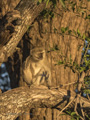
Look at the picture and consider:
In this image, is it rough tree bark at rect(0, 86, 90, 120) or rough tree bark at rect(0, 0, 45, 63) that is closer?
rough tree bark at rect(0, 86, 90, 120)

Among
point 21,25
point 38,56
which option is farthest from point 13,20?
point 38,56

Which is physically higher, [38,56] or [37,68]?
[38,56]

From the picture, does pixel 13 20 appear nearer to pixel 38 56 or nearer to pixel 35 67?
pixel 38 56

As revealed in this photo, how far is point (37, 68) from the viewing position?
17.9 feet

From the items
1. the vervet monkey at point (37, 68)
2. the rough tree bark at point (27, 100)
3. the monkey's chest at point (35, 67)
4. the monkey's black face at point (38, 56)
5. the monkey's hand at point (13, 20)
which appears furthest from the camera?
the monkey's chest at point (35, 67)

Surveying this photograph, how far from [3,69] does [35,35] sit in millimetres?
2441

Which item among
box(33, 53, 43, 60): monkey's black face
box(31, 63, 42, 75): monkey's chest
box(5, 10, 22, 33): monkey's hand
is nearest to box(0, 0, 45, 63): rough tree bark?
box(5, 10, 22, 33): monkey's hand

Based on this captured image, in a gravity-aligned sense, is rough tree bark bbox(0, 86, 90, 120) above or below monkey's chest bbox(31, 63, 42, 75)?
below

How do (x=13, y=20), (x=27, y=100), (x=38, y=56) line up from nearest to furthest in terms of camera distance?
1. (x=27, y=100)
2. (x=13, y=20)
3. (x=38, y=56)

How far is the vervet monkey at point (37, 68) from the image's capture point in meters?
5.00

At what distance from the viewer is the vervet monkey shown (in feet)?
16.4

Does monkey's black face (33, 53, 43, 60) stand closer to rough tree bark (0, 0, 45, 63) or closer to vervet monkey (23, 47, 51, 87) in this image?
vervet monkey (23, 47, 51, 87)

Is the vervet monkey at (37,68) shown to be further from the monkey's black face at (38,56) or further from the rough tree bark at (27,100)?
the rough tree bark at (27,100)

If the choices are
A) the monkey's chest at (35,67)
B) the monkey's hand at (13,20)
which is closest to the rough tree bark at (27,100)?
the monkey's hand at (13,20)
